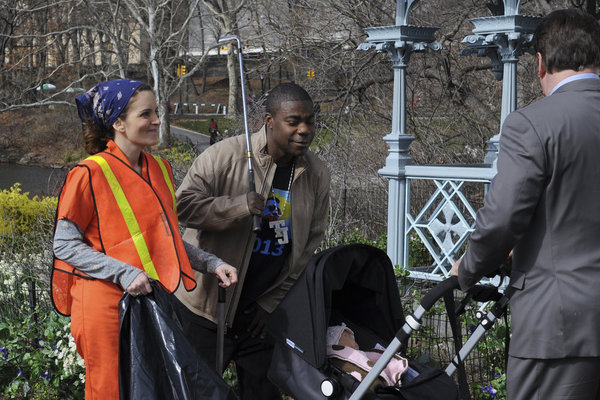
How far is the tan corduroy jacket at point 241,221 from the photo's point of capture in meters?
3.83

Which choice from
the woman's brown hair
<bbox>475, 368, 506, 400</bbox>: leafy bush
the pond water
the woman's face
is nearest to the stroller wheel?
the woman's face

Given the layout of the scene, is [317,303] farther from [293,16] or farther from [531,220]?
[293,16]

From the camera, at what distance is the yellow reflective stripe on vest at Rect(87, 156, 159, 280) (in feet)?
10.9

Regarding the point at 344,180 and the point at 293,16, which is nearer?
the point at 344,180

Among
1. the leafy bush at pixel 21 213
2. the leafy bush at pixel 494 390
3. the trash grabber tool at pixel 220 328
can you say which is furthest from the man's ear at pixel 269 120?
the leafy bush at pixel 21 213

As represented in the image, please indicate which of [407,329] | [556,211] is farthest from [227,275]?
[556,211]

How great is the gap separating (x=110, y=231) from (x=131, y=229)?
0.28ft

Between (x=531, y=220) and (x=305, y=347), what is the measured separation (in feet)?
3.38

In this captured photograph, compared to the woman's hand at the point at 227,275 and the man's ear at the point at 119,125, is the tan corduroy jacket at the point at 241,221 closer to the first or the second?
the woman's hand at the point at 227,275

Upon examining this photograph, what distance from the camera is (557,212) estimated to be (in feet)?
9.14

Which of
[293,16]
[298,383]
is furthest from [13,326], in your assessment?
[293,16]

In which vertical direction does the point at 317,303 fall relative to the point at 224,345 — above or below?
above

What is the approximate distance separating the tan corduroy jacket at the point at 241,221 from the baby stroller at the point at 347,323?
1.33 ft

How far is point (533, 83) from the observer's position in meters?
11.9
